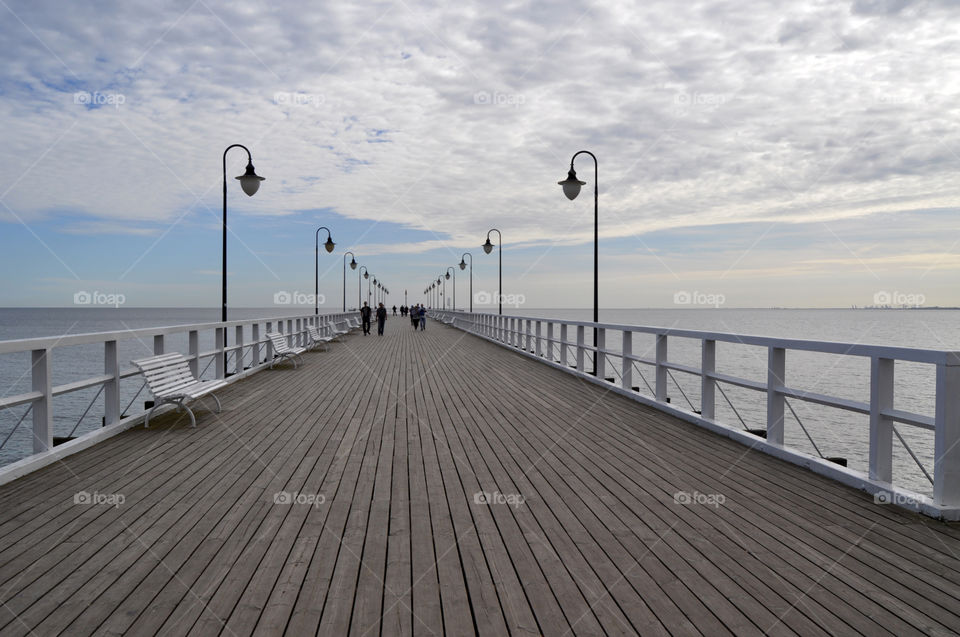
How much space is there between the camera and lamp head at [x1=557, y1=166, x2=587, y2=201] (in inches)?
521

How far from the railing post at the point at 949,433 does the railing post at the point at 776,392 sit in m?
1.52

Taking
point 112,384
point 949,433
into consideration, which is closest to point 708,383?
point 949,433

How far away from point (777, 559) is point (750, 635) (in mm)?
878

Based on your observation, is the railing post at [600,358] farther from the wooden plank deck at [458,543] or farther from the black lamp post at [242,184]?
the black lamp post at [242,184]

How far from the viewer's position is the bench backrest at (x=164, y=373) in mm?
6898

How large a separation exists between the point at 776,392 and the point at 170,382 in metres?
6.26

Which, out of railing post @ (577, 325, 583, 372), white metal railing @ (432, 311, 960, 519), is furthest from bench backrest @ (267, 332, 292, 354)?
white metal railing @ (432, 311, 960, 519)

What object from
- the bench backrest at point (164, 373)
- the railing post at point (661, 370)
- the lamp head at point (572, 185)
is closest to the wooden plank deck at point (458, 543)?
the bench backrest at point (164, 373)

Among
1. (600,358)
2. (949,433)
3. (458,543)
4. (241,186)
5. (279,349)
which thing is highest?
(241,186)

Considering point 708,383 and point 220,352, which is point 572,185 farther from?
point 220,352

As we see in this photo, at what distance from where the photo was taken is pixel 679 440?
6.37 metres

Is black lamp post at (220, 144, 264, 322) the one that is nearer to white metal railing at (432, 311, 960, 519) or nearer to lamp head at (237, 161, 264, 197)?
lamp head at (237, 161, 264, 197)

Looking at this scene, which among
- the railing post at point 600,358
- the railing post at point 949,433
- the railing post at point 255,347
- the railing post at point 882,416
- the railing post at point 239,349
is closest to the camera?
the railing post at point 949,433

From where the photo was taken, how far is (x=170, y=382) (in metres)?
7.34
